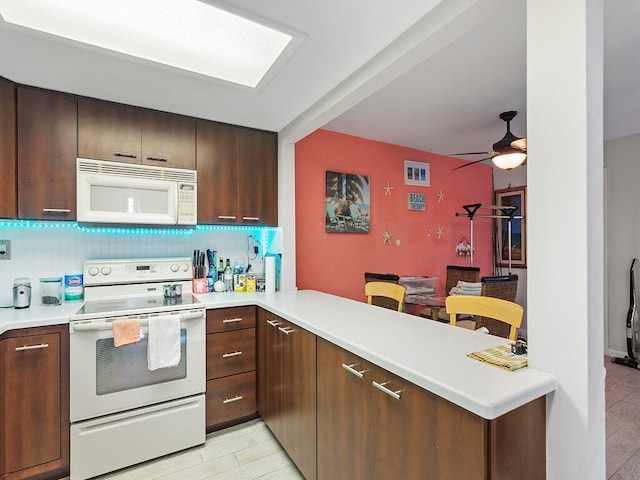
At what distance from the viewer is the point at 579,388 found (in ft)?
3.27

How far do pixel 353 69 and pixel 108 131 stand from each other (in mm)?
1744

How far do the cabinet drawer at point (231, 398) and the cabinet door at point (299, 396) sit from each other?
46 centimetres

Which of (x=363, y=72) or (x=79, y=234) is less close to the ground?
(x=363, y=72)

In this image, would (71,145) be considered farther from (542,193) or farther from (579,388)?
(579,388)

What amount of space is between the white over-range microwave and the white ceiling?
48cm

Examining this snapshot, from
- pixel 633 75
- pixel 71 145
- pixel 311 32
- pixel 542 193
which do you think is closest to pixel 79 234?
pixel 71 145

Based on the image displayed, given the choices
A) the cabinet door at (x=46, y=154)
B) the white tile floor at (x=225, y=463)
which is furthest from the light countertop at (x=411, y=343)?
the white tile floor at (x=225, y=463)

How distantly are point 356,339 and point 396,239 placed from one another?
276 centimetres

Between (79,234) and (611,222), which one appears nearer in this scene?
(79,234)

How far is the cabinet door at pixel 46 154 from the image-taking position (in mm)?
2061

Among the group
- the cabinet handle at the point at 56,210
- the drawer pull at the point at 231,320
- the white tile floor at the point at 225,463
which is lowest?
the white tile floor at the point at 225,463

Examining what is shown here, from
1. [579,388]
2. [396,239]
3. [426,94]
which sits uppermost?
[426,94]

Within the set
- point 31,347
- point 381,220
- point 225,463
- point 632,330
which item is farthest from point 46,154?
point 632,330

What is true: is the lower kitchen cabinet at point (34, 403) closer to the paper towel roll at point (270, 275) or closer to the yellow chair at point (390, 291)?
the paper towel roll at point (270, 275)
